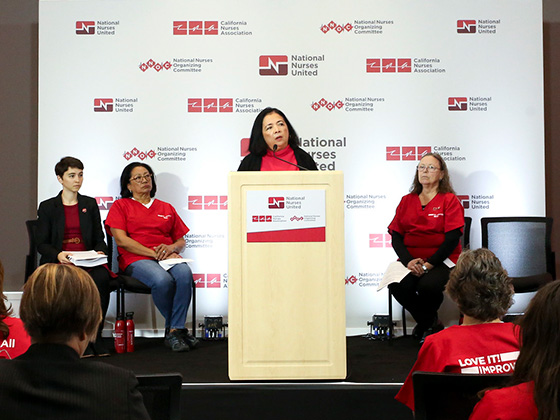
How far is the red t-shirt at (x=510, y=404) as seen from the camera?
1.04 meters

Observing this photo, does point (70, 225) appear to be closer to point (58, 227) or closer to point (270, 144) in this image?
point (58, 227)

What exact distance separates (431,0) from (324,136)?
1381mm

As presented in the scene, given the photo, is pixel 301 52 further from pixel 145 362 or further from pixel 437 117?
pixel 145 362

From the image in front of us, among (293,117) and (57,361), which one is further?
(293,117)

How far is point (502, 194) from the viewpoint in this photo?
4.92 metres

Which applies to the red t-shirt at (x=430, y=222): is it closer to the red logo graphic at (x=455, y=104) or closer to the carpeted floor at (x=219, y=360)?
the carpeted floor at (x=219, y=360)

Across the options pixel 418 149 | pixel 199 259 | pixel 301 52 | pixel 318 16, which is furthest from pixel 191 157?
pixel 418 149

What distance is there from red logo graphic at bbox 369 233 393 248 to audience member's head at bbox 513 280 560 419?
3.93m

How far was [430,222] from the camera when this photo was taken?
442 cm

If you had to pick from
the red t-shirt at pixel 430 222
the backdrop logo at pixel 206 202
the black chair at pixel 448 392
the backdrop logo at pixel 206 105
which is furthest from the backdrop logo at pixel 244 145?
the black chair at pixel 448 392

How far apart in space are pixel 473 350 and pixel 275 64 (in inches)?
143

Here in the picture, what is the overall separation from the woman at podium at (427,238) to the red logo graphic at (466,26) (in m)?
1.17

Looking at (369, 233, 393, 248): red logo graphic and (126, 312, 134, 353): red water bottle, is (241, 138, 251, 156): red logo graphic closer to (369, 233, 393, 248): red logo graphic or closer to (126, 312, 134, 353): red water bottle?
(369, 233, 393, 248): red logo graphic

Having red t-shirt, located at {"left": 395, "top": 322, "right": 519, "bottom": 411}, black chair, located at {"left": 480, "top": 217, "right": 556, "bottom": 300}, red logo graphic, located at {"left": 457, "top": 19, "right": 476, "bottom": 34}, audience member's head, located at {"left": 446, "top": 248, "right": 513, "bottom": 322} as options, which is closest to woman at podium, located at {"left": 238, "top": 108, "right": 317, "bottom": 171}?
black chair, located at {"left": 480, "top": 217, "right": 556, "bottom": 300}
